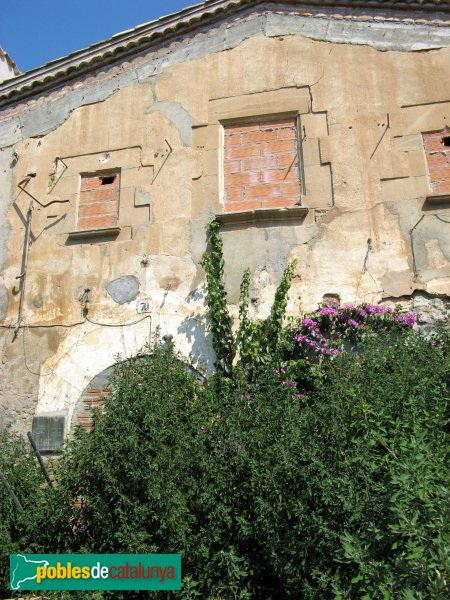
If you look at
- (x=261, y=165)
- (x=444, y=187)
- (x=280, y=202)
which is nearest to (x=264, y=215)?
(x=280, y=202)

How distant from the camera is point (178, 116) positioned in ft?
30.4

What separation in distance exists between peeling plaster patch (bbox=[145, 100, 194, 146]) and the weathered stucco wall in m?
0.02

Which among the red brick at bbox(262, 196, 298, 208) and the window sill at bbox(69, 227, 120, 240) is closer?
the red brick at bbox(262, 196, 298, 208)

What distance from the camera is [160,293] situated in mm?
8312

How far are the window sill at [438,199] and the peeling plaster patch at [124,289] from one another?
13.1 ft

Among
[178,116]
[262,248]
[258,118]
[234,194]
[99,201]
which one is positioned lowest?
[262,248]

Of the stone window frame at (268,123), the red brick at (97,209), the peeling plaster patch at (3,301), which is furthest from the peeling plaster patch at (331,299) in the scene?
the peeling plaster patch at (3,301)

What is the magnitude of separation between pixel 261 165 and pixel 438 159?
2.37 meters

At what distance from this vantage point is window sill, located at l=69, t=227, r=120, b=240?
874cm

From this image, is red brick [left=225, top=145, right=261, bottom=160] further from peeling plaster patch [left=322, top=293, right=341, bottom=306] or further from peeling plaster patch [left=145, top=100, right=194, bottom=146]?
peeling plaster patch [left=322, top=293, right=341, bottom=306]

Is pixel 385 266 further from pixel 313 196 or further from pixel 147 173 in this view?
pixel 147 173

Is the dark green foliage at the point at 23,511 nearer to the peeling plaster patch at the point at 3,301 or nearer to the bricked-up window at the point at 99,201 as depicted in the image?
the peeling plaster patch at the point at 3,301

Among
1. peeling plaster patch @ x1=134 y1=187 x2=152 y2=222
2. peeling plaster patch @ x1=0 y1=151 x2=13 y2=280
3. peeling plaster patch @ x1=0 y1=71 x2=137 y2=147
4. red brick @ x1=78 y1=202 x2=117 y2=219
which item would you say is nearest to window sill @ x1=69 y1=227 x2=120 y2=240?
red brick @ x1=78 y1=202 x2=117 y2=219

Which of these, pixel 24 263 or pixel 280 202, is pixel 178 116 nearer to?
pixel 280 202
